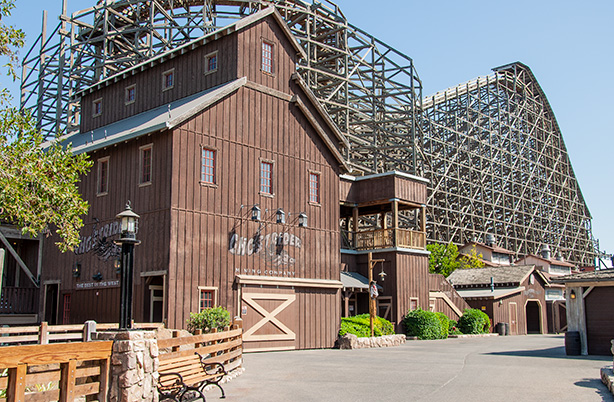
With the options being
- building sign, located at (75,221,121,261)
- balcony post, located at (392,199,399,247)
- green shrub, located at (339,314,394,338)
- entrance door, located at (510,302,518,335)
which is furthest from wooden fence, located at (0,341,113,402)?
entrance door, located at (510,302,518,335)

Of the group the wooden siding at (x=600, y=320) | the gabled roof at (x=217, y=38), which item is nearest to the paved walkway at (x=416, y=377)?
the wooden siding at (x=600, y=320)

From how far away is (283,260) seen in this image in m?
21.7

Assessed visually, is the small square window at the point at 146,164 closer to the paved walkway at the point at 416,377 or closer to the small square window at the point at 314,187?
the small square window at the point at 314,187

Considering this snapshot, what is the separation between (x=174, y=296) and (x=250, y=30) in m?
9.76

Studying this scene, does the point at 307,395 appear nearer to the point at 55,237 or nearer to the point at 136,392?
the point at 136,392

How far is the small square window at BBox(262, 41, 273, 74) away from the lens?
885 inches

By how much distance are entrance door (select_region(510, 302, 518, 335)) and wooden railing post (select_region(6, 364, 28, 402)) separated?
113ft

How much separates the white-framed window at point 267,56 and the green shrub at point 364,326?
990 cm

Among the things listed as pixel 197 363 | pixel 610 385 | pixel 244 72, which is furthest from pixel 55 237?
pixel 610 385

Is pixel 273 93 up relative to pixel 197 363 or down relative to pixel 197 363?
up

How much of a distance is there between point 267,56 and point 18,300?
1255 cm

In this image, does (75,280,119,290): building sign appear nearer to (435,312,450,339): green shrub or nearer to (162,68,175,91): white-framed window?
(162,68,175,91): white-framed window

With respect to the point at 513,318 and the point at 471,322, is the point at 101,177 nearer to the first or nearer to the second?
the point at 471,322

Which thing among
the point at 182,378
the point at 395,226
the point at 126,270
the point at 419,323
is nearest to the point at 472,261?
the point at 419,323
